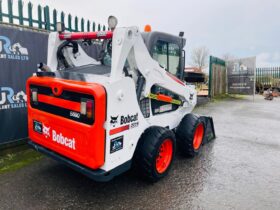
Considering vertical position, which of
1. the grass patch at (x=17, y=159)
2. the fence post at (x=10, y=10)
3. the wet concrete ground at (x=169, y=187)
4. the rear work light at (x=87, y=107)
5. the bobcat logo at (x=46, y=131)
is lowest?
the wet concrete ground at (x=169, y=187)

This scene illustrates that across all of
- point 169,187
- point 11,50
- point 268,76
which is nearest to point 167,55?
point 169,187

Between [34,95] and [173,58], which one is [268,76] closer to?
[173,58]

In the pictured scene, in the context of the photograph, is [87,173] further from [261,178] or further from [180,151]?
[261,178]

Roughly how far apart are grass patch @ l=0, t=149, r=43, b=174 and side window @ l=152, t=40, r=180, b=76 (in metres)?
2.65

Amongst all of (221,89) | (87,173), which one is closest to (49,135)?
(87,173)

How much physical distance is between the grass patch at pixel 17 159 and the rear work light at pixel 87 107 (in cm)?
196

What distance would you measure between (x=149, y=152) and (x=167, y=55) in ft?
5.40

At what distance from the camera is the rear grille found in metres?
2.48

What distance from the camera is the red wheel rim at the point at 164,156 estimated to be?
10.8 feet

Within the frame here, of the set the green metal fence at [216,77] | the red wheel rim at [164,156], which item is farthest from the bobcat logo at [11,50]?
the green metal fence at [216,77]

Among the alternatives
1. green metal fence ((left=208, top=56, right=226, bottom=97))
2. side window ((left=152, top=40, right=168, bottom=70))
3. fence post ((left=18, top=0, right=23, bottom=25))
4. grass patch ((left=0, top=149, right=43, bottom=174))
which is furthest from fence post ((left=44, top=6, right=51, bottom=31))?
green metal fence ((left=208, top=56, right=226, bottom=97))

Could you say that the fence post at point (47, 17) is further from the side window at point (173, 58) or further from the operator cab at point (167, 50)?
the side window at point (173, 58)

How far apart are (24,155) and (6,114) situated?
0.80m

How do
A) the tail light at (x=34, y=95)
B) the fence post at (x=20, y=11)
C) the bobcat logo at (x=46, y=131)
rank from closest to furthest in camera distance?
the bobcat logo at (x=46, y=131) → the tail light at (x=34, y=95) → the fence post at (x=20, y=11)
